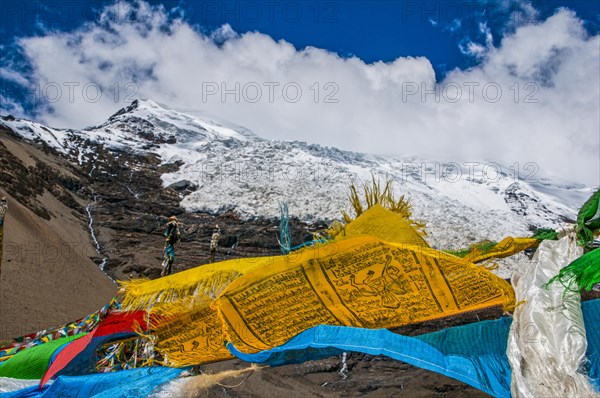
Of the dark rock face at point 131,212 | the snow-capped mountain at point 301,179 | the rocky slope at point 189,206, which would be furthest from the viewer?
the snow-capped mountain at point 301,179

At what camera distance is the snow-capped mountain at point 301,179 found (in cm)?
3472

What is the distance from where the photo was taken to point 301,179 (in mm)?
38875

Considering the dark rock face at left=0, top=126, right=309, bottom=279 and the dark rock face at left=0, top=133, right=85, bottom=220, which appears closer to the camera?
the dark rock face at left=0, top=133, right=85, bottom=220

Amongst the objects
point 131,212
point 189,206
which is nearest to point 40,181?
point 131,212

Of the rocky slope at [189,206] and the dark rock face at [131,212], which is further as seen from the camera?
the dark rock face at [131,212]

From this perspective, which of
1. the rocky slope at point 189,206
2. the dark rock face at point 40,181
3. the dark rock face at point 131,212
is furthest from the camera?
the dark rock face at point 131,212

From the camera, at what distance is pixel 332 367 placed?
1286cm

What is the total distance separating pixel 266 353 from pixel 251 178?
35518 millimetres

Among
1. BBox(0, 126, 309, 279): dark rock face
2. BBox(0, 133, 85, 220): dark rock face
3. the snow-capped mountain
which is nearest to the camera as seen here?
BBox(0, 133, 85, 220): dark rock face

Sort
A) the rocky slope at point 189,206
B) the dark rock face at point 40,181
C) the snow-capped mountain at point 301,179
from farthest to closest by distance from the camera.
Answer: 1. the snow-capped mountain at point 301,179
2. the dark rock face at point 40,181
3. the rocky slope at point 189,206

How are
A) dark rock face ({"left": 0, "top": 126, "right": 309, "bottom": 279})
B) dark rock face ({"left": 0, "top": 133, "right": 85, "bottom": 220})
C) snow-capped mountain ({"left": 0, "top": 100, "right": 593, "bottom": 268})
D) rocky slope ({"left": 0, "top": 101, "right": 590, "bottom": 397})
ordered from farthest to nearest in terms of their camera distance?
snow-capped mountain ({"left": 0, "top": 100, "right": 593, "bottom": 268}) < dark rock face ({"left": 0, "top": 126, "right": 309, "bottom": 279}) < dark rock face ({"left": 0, "top": 133, "right": 85, "bottom": 220}) < rocky slope ({"left": 0, "top": 101, "right": 590, "bottom": 397})

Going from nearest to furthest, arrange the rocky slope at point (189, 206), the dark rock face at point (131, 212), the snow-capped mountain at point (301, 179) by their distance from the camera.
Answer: the rocky slope at point (189, 206) → the dark rock face at point (131, 212) → the snow-capped mountain at point (301, 179)

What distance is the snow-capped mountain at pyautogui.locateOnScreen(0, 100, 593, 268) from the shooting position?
1367 inches

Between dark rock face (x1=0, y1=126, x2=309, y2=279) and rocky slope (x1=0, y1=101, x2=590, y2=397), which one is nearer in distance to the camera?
rocky slope (x1=0, y1=101, x2=590, y2=397)
